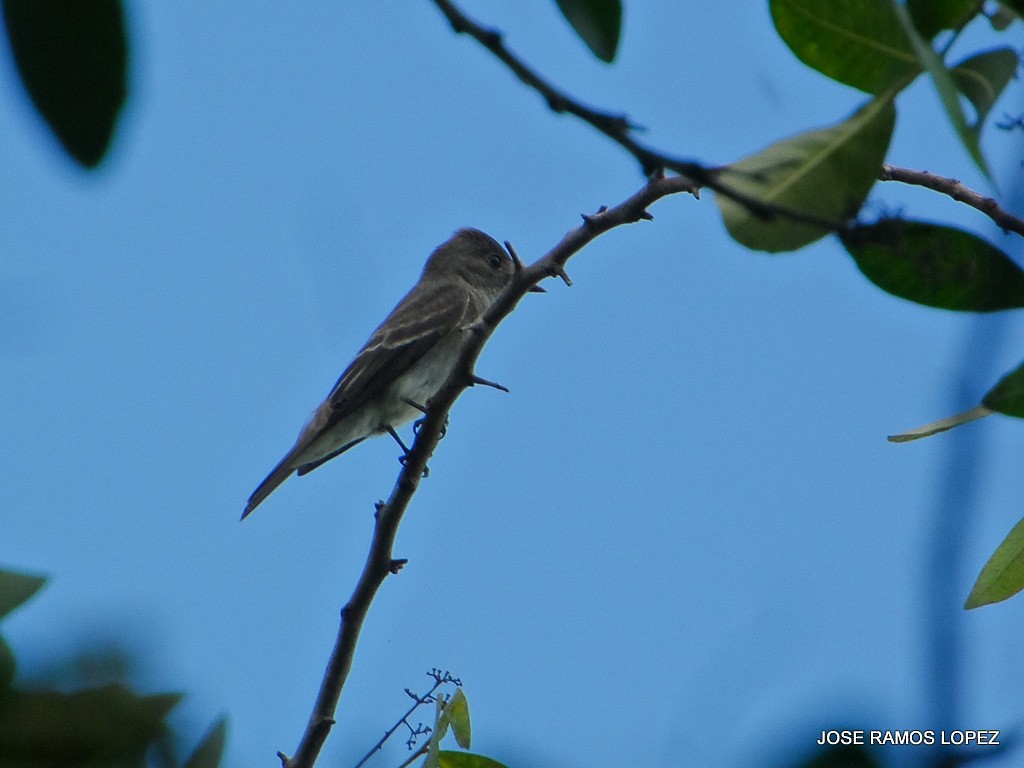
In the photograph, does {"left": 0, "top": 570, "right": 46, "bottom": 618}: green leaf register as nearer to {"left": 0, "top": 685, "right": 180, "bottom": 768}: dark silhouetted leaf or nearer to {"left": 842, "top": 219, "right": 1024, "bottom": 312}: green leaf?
{"left": 0, "top": 685, "right": 180, "bottom": 768}: dark silhouetted leaf

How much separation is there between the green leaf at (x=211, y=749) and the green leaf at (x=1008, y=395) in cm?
97

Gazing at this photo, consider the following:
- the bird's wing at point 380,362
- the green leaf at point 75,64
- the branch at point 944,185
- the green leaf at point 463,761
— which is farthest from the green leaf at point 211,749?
the bird's wing at point 380,362

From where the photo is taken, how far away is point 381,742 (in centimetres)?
338

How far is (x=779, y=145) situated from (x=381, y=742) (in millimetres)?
2413

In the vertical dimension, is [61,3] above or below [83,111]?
above

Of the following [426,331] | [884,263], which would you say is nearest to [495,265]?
[426,331]

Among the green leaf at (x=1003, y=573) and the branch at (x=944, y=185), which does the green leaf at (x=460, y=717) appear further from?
the branch at (x=944, y=185)

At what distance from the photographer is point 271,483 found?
768 cm

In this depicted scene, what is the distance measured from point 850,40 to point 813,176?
184mm

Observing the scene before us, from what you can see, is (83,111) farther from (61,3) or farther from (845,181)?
(845,181)

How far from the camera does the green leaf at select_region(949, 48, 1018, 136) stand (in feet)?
4.65

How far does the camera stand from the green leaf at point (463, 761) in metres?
2.63

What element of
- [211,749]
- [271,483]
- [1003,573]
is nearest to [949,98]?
[211,749]

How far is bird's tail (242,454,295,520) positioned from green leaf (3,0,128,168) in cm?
673
